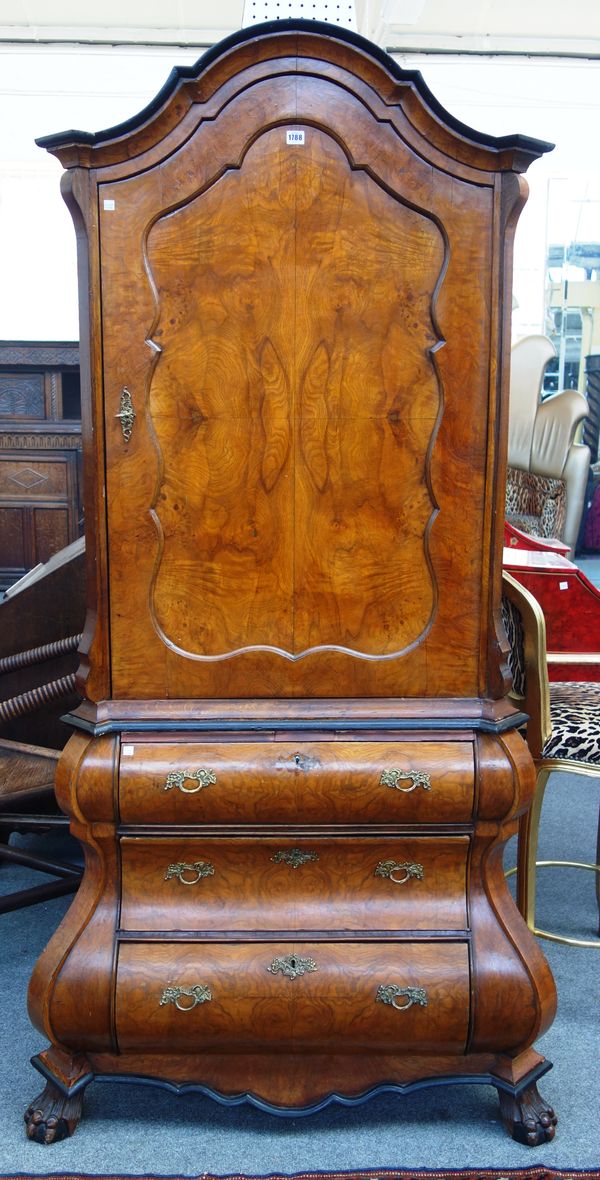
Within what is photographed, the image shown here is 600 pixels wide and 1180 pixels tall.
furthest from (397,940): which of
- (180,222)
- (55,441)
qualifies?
(55,441)

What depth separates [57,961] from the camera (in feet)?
5.94

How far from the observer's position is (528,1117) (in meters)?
1.83

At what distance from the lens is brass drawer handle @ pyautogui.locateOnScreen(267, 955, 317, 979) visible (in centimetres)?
182

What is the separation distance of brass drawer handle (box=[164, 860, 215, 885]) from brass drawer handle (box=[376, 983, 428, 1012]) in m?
0.38

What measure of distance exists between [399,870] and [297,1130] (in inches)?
20.6

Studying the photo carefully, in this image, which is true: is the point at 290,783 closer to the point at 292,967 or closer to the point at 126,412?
the point at 292,967

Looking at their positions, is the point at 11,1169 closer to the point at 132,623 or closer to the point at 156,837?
the point at 156,837

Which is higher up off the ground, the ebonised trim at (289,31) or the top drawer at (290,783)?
the ebonised trim at (289,31)

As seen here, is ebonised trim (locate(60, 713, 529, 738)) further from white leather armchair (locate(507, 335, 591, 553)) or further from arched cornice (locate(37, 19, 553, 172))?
white leather armchair (locate(507, 335, 591, 553))

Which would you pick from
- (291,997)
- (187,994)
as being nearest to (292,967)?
(291,997)

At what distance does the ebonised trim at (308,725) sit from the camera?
1.83 meters

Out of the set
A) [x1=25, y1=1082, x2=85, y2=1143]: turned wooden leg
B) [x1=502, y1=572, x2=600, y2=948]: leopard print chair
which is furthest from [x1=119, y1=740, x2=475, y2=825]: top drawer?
[x1=25, y1=1082, x2=85, y2=1143]: turned wooden leg

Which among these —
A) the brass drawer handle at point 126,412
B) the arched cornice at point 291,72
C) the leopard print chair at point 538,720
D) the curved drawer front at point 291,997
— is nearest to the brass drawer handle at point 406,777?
the curved drawer front at point 291,997

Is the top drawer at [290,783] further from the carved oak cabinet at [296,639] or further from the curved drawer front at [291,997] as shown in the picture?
the curved drawer front at [291,997]
